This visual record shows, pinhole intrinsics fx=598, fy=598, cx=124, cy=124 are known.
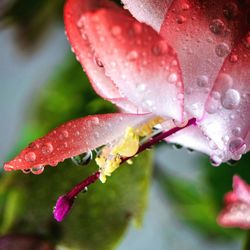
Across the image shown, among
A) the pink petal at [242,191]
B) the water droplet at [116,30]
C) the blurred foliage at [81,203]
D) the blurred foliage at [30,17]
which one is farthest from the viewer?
the blurred foliage at [30,17]

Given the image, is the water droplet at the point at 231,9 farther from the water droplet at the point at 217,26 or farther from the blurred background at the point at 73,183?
the blurred background at the point at 73,183

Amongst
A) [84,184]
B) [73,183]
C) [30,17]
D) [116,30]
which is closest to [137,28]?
[116,30]

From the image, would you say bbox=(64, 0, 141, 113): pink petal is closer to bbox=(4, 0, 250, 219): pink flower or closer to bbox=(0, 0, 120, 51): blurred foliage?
bbox=(4, 0, 250, 219): pink flower

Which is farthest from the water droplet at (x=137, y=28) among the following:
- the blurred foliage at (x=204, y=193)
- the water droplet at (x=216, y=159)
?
the blurred foliage at (x=204, y=193)

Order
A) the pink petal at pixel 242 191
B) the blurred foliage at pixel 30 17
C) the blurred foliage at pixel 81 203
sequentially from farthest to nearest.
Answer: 1. the blurred foliage at pixel 30 17
2. the blurred foliage at pixel 81 203
3. the pink petal at pixel 242 191

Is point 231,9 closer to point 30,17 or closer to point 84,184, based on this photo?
point 84,184

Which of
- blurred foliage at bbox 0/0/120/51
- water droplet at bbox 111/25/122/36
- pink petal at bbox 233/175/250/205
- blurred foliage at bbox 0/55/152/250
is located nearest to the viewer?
water droplet at bbox 111/25/122/36

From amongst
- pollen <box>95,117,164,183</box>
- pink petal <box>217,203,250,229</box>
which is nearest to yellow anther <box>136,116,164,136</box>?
pollen <box>95,117,164,183</box>
